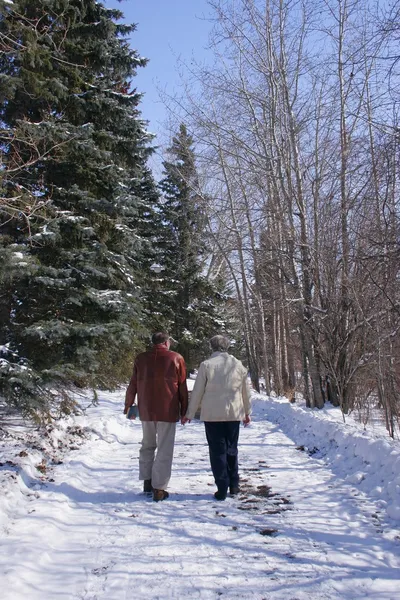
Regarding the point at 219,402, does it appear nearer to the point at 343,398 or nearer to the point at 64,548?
the point at 64,548

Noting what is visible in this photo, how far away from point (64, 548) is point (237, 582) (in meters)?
1.52

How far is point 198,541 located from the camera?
12.8 ft

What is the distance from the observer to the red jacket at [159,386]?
209 inches

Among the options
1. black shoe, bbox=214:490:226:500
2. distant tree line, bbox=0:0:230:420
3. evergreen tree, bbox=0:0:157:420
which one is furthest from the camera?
evergreen tree, bbox=0:0:157:420

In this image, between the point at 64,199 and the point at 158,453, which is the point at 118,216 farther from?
the point at 158,453

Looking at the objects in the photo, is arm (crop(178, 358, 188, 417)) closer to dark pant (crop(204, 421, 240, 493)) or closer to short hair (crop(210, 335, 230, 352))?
dark pant (crop(204, 421, 240, 493))

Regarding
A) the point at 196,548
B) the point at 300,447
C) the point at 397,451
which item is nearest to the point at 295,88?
the point at 300,447

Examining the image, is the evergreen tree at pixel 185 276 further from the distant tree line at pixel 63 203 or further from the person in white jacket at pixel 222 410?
the person in white jacket at pixel 222 410

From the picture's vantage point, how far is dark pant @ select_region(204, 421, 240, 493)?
5.08 m

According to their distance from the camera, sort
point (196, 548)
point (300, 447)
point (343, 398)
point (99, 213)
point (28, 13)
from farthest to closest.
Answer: point (343, 398), point (99, 213), point (28, 13), point (300, 447), point (196, 548)

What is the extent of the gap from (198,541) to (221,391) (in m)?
1.76

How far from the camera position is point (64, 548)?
12.5ft

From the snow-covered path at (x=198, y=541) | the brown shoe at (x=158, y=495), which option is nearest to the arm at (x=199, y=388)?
the brown shoe at (x=158, y=495)

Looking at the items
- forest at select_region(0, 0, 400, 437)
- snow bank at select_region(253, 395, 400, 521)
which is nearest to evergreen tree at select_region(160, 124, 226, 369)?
forest at select_region(0, 0, 400, 437)
